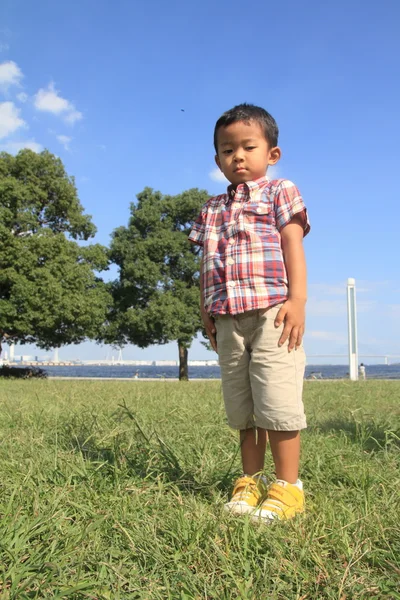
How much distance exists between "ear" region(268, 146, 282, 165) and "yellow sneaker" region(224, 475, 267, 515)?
1.31 m

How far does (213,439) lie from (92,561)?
1.56m

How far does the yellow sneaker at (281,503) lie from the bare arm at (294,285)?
Answer: 0.52 meters

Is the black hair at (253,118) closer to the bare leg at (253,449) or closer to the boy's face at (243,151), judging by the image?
the boy's face at (243,151)

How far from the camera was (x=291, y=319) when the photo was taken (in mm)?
1932

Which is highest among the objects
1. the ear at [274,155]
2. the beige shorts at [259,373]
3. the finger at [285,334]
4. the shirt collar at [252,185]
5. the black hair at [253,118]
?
the black hair at [253,118]

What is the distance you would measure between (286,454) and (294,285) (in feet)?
2.13

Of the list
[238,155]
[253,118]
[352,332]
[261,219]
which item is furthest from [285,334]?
[352,332]

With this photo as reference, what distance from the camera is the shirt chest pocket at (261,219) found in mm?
2027

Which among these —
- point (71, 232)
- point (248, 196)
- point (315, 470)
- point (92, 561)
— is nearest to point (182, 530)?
point (92, 561)

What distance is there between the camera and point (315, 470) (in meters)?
2.34

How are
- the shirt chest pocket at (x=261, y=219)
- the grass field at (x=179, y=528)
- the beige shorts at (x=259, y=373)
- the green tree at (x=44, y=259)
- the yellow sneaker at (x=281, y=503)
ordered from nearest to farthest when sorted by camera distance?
the grass field at (x=179, y=528) < the yellow sneaker at (x=281, y=503) < the beige shorts at (x=259, y=373) < the shirt chest pocket at (x=261, y=219) < the green tree at (x=44, y=259)

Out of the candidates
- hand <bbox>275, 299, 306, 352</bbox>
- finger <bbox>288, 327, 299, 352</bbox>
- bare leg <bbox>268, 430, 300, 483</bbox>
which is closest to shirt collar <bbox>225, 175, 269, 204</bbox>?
hand <bbox>275, 299, 306, 352</bbox>

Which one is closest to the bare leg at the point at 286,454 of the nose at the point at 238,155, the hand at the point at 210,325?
the hand at the point at 210,325

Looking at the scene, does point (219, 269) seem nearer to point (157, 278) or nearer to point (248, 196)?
point (248, 196)
